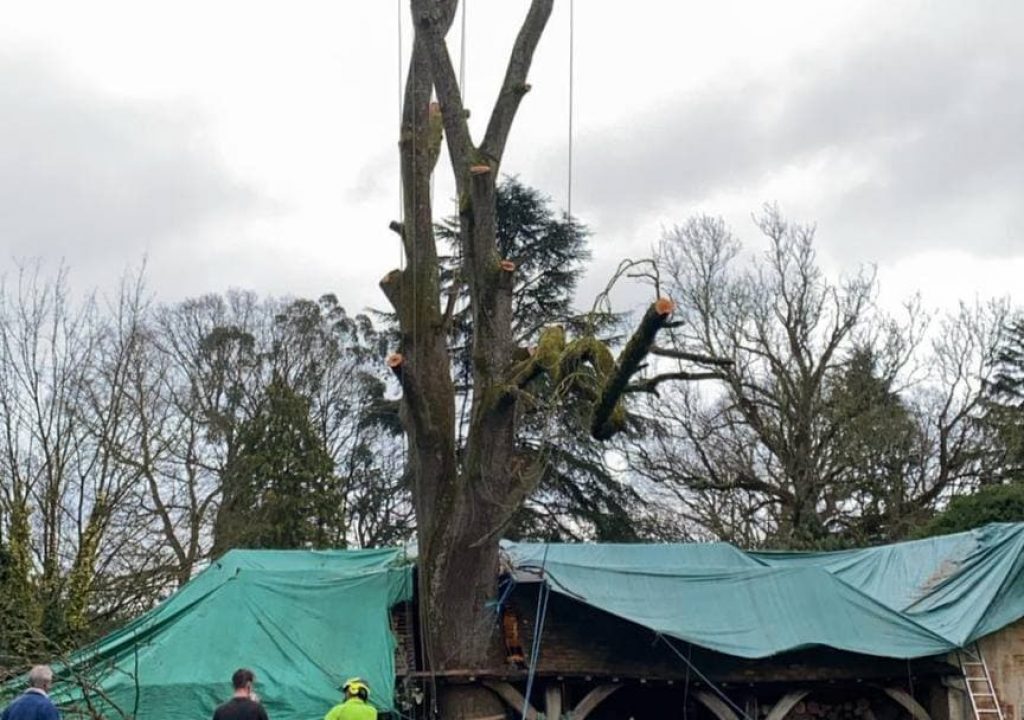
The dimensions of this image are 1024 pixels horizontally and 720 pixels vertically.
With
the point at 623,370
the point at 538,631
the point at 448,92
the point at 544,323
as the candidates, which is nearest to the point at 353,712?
the point at 623,370

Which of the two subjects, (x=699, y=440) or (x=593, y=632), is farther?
(x=699, y=440)

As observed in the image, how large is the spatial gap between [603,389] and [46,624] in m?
8.40

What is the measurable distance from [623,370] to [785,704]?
15.5ft

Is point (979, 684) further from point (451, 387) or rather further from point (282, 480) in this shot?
point (282, 480)

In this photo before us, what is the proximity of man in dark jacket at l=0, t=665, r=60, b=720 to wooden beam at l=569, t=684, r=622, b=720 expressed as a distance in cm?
632

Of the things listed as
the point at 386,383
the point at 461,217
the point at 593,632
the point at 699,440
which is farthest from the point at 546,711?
the point at 386,383

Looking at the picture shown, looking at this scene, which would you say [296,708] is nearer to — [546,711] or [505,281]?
[546,711]

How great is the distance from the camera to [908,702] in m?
13.6

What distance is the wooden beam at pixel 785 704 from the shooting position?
13266 millimetres

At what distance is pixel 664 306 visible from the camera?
998cm

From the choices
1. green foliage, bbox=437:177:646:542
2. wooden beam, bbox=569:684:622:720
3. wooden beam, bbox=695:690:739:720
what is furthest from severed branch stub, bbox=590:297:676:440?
green foliage, bbox=437:177:646:542

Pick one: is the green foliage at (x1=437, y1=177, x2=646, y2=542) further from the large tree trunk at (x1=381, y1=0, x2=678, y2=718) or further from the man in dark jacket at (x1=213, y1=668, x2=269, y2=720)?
the man in dark jacket at (x1=213, y1=668, x2=269, y2=720)

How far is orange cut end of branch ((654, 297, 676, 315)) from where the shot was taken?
995cm

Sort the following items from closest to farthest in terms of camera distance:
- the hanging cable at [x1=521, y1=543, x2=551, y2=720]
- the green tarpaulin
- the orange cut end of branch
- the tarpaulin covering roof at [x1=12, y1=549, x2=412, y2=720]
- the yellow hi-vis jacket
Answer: the yellow hi-vis jacket, the orange cut end of branch, the tarpaulin covering roof at [x1=12, y1=549, x2=412, y2=720], the green tarpaulin, the hanging cable at [x1=521, y1=543, x2=551, y2=720]
